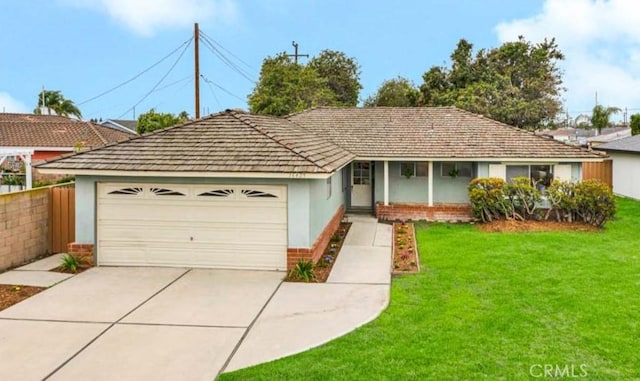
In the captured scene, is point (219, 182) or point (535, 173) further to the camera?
point (535, 173)

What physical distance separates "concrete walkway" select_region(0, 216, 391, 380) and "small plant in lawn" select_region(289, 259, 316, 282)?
0.86 feet

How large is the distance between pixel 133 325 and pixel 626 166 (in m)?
22.6

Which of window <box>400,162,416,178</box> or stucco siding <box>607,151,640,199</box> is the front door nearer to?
window <box>400,162,416,178</box>

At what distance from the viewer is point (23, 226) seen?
A: 36.7ft

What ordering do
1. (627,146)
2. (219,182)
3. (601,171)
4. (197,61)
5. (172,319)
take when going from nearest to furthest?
(172,319) < (219,182) < (197,61) < (627,146) < (601,171)

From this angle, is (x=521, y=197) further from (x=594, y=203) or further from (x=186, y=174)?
(x=186, y=174)

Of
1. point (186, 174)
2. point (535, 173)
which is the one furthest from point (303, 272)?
point (535, 173)

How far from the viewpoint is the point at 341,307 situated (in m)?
8.12

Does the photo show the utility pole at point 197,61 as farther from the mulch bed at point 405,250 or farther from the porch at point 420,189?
the mulch bed at point 405,250

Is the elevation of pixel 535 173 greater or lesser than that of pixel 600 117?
lesser

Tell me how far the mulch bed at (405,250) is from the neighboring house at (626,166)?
452 inches

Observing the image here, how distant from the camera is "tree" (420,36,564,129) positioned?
3494 centimetres

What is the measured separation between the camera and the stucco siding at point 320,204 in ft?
35.9

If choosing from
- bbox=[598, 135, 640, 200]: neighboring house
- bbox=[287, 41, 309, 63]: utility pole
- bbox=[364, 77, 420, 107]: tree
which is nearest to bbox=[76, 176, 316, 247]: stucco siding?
bbox=[598, 135, 640, 200]: neighboring house
